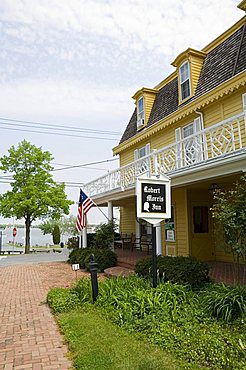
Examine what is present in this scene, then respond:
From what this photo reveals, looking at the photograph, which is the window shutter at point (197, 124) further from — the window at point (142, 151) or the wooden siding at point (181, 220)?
the window at point (142, 151)

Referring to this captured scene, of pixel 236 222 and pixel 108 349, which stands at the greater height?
pixel 236 222

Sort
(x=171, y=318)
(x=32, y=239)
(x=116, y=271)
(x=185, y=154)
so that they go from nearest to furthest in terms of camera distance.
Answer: (x=171, y=318), (x=185, y=154), (x=116, y=271), (x=32, y=239)

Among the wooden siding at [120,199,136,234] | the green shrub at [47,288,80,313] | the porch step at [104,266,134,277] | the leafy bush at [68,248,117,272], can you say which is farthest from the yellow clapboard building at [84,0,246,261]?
the green shrub at [47,288,80,313]

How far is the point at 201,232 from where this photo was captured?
11.8 meters

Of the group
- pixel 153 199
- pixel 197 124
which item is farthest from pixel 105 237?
pixel 153 199

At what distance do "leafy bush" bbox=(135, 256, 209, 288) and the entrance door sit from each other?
11.4ft

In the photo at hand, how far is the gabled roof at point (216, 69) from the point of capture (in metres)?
10.3

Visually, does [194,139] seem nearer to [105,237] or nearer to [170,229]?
[170,229]

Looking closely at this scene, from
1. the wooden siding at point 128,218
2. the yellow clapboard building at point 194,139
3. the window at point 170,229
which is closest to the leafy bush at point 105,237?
the yellow clapboard building at point 194,139

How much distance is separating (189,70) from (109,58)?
421 cm

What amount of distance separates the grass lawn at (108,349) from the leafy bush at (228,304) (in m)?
1.57

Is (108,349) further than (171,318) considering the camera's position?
No

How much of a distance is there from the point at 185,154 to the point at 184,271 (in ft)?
11.6

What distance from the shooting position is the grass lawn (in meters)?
3.77
